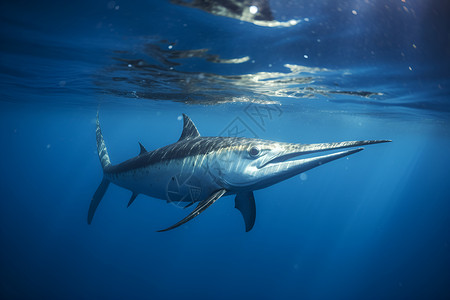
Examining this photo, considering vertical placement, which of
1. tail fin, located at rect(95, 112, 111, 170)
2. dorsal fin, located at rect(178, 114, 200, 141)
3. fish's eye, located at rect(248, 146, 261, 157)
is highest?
dorsal fin, located at rect(178, 114, 200, 141)

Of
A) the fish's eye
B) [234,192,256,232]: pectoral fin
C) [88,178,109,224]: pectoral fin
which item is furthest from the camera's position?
[88,178,109,224]: pectoral fin

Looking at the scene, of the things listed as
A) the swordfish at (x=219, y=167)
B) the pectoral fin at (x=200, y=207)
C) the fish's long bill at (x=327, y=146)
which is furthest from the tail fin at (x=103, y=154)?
the fish's long bill at (x=327, y=146)

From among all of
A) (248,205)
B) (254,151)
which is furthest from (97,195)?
(254,151)

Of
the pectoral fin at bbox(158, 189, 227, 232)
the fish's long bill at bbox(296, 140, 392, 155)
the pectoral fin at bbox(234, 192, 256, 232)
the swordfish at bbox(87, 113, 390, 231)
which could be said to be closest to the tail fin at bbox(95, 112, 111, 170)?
the swordfish at bbox(87, 113, 390, 231)

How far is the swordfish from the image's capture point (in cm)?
323

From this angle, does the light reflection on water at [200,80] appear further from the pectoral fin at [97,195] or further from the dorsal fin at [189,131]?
the pectoral fin at [97,195]

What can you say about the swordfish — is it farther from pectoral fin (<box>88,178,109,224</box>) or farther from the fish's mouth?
pectoral fin (<box>88,178,109,224</box>)

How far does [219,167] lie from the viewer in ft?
13.0

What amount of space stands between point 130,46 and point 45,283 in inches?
715

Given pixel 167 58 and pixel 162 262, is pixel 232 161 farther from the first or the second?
pixel 162 262

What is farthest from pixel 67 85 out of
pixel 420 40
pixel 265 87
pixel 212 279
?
pixel 212 279

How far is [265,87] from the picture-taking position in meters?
13.6

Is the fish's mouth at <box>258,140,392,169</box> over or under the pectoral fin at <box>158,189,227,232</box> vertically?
over

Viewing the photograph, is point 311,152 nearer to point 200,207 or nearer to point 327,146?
point 327,146
